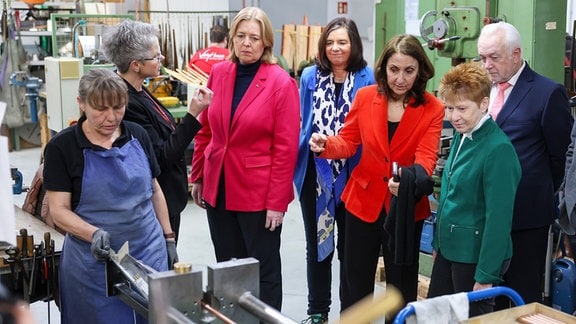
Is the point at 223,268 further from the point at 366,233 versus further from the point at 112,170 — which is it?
the point at 366,233

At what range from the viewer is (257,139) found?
2934 mm

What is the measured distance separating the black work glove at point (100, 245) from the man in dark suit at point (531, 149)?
55.0 inches

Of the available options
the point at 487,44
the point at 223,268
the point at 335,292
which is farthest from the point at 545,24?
the point at 223,268

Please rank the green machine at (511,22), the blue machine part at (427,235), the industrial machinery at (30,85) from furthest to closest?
the industrial machinery at (30,85)
the blue machine part at (427,235)
the green machine at (511,22)

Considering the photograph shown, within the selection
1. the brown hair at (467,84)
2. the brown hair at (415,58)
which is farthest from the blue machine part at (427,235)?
the brown hair at (467,84)

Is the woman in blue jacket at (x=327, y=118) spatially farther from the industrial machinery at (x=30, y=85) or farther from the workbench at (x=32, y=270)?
the industrial machinery at (x=30, y=85)

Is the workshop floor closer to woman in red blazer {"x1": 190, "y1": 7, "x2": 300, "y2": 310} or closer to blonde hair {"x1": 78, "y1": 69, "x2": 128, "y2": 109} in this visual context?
woman in red blazer {"x1": 190, "y1": 7, "x2": 300, "y2": 310}

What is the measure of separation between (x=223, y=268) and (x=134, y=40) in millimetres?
1406

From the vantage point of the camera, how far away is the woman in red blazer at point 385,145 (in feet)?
8.99

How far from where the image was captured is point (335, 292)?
13.1ft

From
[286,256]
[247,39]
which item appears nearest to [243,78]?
[247,39]

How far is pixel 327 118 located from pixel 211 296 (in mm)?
1748

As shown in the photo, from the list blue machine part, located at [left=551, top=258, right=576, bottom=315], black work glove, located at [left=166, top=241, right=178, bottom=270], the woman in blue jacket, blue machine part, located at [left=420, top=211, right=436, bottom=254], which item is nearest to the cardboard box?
black work glove, located at [left=166, top=241, right=178, bottom=270]

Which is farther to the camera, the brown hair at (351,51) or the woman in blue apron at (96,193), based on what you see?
the brown hair at (351,51)
